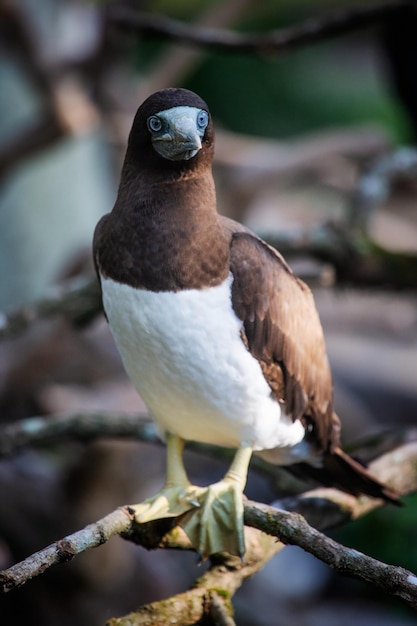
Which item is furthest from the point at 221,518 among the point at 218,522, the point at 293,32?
the point at 293,32

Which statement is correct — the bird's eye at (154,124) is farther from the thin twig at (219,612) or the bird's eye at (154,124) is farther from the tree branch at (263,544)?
the thin twig at (219,612)

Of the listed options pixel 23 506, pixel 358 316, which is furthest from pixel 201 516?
pixel 358 316

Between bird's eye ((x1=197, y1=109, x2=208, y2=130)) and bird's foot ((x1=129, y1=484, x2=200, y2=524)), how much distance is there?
1.00 metres

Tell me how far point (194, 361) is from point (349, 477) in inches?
30.7

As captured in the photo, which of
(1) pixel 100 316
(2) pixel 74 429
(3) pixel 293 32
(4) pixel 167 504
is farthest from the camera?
(1) pixel 100 316

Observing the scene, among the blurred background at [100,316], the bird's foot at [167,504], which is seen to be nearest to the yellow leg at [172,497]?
the bird's foot at [167,504]

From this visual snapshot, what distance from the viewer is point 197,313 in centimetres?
242

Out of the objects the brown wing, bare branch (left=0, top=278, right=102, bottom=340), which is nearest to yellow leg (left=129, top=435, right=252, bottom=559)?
the brown wing

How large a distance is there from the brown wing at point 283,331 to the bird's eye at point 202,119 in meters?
0.35

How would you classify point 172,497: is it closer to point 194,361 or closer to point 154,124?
point 194,361

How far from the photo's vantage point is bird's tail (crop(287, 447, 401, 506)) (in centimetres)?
286

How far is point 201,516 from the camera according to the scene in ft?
8.40

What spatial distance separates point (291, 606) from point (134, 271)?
4238mm

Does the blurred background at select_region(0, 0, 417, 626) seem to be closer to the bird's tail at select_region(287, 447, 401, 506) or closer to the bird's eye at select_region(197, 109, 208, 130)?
the bird's tail at select_region(287, 447, 401, 506)
